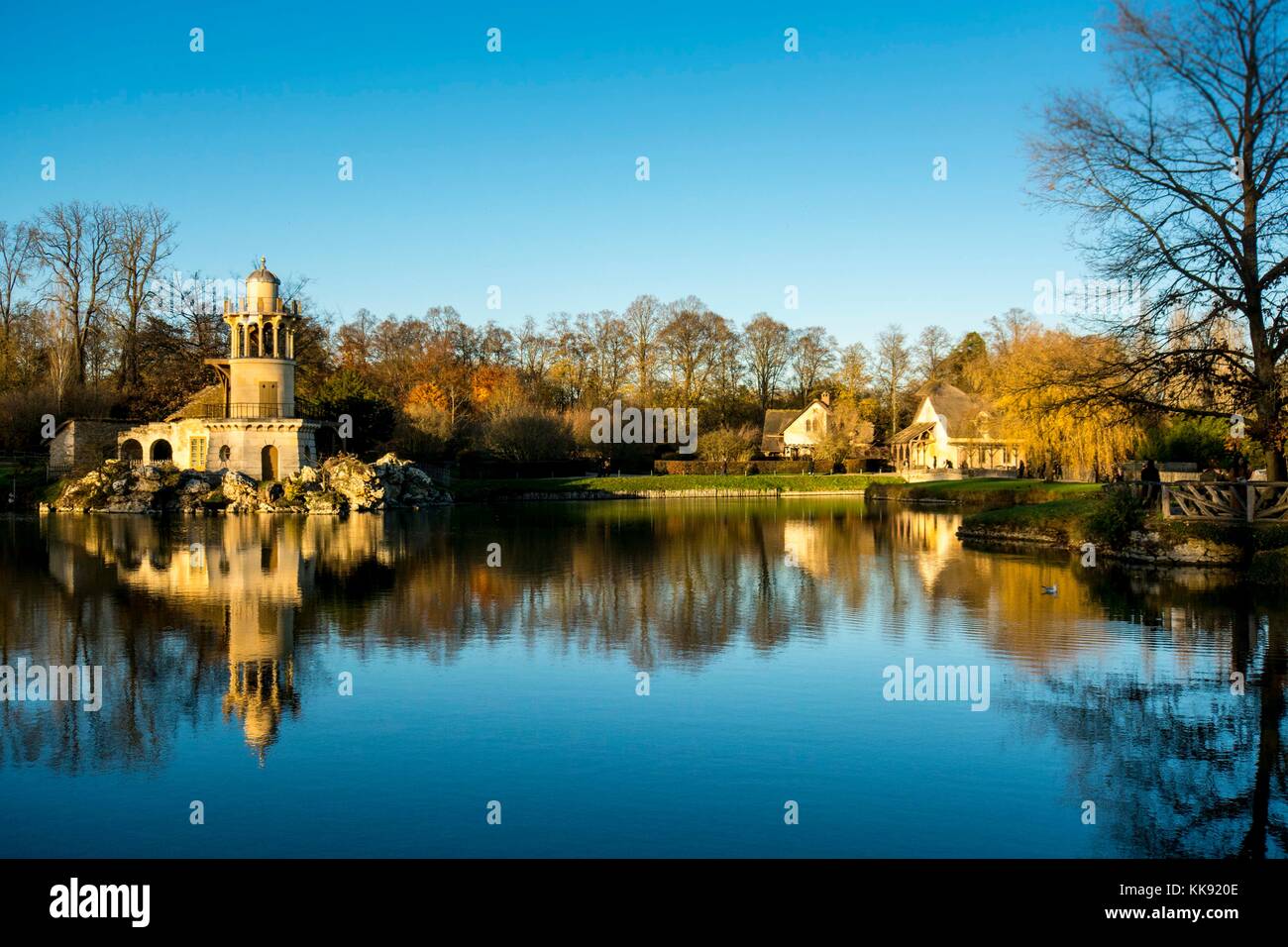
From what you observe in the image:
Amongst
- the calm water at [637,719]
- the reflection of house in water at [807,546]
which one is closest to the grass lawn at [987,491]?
the reflection of house in water at [807,546]

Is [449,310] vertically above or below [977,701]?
above

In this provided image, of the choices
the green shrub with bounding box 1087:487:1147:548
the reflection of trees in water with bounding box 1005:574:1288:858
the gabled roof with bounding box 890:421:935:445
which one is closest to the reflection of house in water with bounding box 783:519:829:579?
the green shrub with bounding box 1087:487:1147:548

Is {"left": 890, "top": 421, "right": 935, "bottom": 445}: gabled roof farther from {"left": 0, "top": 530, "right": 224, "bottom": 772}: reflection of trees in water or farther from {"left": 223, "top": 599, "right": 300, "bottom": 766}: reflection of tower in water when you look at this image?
{"left": 223, "top": 599, "right": 300, "bottom": 766}: reflection of tower in water

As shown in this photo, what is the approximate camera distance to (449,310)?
84312mm

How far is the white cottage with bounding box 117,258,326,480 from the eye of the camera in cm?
4828

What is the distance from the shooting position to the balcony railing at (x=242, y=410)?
161 feet

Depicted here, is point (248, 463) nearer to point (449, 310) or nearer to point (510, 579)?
point (510, 579)

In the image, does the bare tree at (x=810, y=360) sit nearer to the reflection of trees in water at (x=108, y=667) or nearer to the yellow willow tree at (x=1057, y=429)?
the yellow willow tree at (x=1057, y=429)

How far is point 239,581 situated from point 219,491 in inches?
1057

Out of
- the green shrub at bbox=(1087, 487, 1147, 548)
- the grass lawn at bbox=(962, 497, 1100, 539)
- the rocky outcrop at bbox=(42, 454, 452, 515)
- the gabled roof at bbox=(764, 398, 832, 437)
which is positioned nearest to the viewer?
the green shrub at bbox=(1087, 487, 1147, 548)

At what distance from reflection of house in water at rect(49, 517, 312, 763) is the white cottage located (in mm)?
12063
